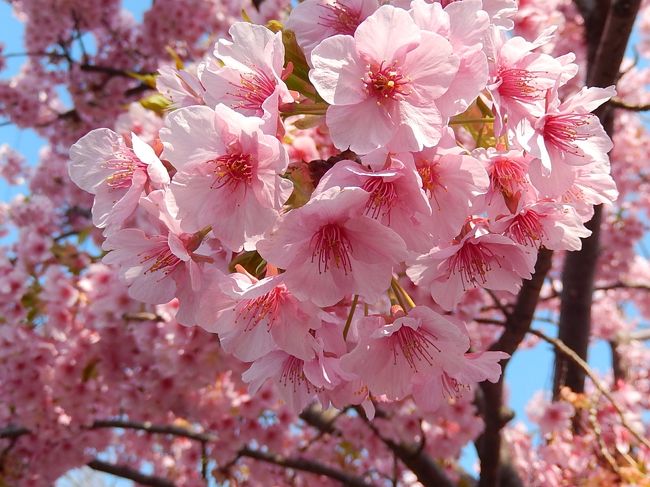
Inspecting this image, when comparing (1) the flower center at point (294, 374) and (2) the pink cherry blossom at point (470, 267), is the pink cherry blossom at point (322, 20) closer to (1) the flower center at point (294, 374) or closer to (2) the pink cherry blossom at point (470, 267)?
(2) the pink cherry blossom at point (470, 267)

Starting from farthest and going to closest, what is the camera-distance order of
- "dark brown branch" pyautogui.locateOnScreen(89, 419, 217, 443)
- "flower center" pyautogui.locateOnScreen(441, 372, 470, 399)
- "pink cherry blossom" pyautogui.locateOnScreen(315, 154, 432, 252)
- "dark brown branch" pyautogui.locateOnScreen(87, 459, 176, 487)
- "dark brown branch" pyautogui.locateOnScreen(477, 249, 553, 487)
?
"dark brown branch" pyautogui.locateOnScreen(87, 459, 176, 487) → "dark brown branch" pyautogui.locateOnScreen(89, 419, 217, 443) → "dark brown branch" pyautogui.locateOnScreen(477, 249, 553, 487) → "flower center" pyautogui.locateOnScreen(441, 372, 470, 399) → "pink cherry blossom" pyautogui.locateOnScreen(315, 154, 432, 252)

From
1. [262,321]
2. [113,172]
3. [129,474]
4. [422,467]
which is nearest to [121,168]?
[113,172]

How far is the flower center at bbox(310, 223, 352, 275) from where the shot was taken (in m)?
1.08

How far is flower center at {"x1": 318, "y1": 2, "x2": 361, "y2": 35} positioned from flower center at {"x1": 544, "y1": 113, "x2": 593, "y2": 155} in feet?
1.47

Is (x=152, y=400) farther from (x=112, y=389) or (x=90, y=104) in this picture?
(x=90, y=104)

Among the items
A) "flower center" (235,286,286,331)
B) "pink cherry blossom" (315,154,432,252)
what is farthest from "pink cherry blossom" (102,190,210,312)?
"pink cherry blossom" (315,154,432,252)

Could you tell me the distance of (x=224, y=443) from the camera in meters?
4.22

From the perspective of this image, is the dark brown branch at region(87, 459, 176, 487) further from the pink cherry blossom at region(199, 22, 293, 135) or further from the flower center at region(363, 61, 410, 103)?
the flower center at region(363, 61, 410, 103)

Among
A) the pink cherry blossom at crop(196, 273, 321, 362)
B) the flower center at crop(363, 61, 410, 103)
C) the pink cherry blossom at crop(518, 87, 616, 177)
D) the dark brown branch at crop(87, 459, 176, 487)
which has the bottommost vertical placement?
the dark brown branch at crop(87, 459, 176, 487)

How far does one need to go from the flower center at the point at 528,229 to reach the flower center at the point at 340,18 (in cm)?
53

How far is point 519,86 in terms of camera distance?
1.14 meters

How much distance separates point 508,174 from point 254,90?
20.5 inches

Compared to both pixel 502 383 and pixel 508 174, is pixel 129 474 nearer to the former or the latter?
pixel 502 383

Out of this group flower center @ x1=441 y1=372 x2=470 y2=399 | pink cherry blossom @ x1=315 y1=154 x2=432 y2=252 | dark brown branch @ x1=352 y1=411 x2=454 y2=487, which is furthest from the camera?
dark brown branch @ x1=352 y1=411 x2=454 y2=487
